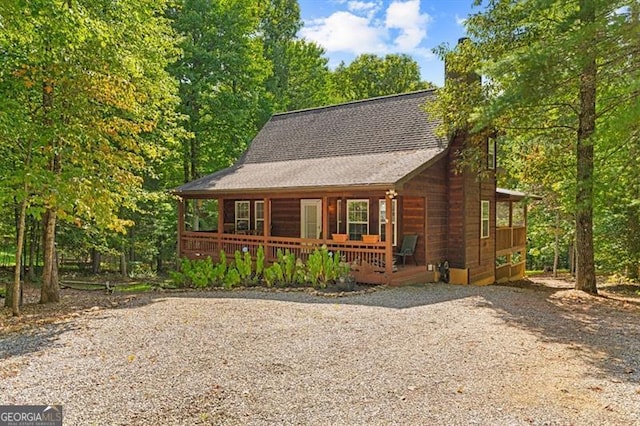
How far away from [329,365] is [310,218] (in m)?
10.7

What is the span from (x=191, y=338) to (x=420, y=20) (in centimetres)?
1572

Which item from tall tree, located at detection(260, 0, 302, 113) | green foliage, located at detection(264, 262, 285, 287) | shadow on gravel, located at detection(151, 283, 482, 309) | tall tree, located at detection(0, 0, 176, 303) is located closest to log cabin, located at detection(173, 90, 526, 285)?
shadow on gravel, located at detection(151, 283, 482, 309)

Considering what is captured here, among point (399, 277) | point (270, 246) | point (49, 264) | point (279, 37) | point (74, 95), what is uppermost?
point (279, 37)

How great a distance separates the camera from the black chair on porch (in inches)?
545

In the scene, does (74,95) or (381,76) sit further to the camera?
(381,76)

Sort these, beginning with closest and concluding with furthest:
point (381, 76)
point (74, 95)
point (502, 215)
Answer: point (74, 95) < point (502, 215) < point (381, 76)

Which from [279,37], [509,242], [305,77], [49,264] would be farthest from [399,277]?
[279,37]

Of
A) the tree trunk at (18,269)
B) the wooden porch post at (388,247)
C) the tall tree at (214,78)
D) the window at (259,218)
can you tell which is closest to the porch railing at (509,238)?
the wooden porch post at (388,247)

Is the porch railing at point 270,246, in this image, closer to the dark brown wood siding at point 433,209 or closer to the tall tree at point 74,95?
the dark brown wood siding at point 433,209

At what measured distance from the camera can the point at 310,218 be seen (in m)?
Result: 16.1

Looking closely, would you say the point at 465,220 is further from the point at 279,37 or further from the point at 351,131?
the point at 279,37

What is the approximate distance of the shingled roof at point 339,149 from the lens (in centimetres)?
1308

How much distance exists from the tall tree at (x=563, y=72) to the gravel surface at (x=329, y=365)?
12.3 ft

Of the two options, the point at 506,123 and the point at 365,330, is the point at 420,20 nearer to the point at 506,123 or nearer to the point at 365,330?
the point at 506,123
